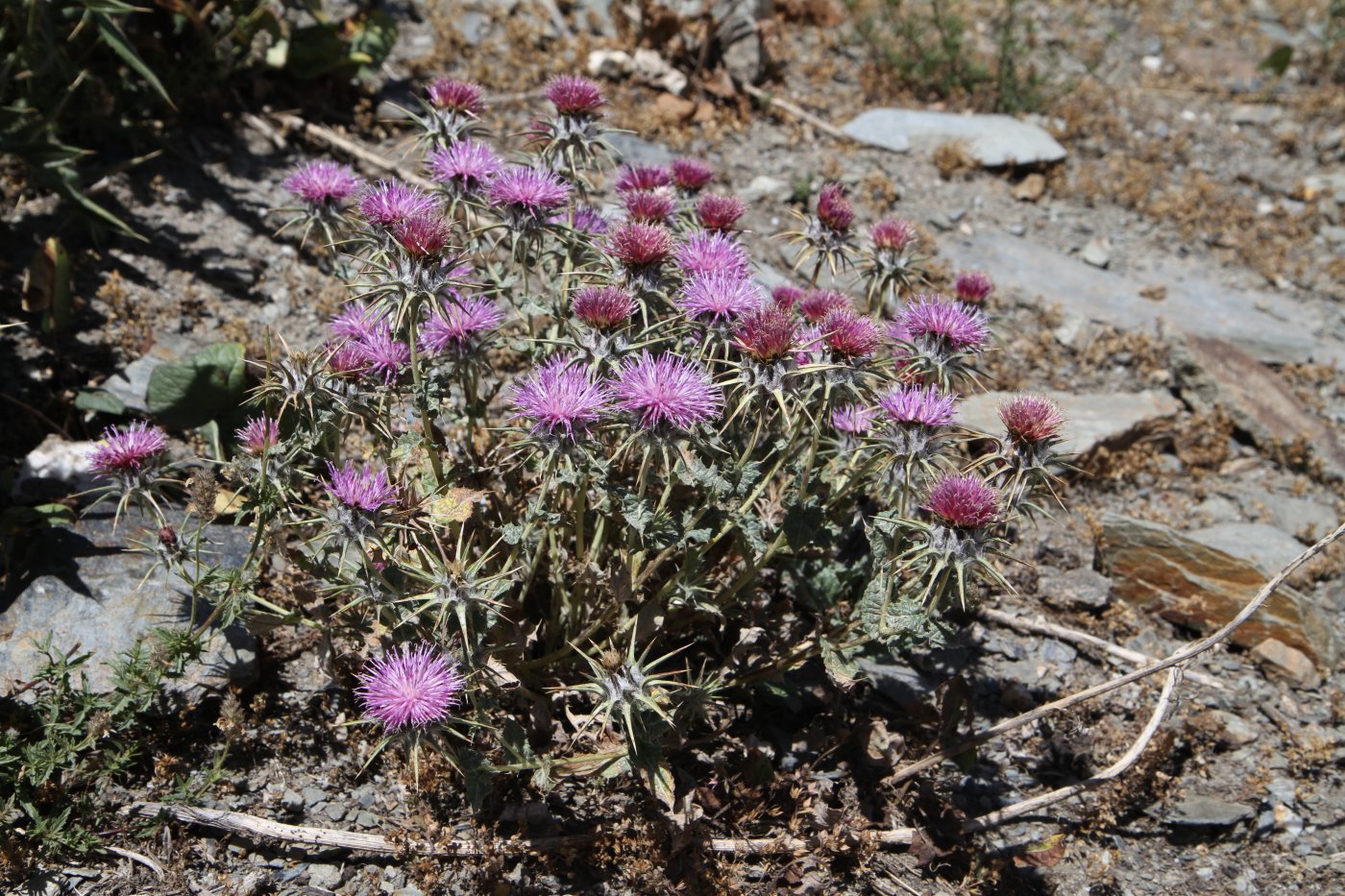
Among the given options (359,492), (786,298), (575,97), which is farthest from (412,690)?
(575,97)

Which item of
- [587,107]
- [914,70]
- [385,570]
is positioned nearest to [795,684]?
[385,570]

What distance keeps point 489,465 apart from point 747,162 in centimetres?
457

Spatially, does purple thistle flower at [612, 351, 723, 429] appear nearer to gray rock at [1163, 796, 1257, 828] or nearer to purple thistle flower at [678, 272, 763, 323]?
purple thistle flower at [678, 272, 763, 323]

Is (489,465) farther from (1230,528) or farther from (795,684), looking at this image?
(1230,528)

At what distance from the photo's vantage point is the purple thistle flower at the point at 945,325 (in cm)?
371

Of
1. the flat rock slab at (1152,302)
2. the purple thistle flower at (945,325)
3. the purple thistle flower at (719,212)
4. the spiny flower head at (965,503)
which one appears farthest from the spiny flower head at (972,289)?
the flat rock slab at (1152,302)

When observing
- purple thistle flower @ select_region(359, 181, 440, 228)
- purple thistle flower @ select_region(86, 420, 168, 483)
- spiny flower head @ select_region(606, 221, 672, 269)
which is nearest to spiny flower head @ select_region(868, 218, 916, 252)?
spiny flower head @ select_region(606, 221, 672, 269)

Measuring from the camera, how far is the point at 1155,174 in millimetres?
8742

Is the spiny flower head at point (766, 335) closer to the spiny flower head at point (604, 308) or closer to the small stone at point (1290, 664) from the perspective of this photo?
the spiny flower head at point (604, 308)

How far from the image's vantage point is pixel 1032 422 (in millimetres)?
3383

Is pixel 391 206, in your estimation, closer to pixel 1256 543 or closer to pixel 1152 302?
pixel 1256 543

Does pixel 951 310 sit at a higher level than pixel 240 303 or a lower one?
higher

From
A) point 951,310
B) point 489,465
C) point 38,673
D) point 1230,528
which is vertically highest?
point 951,310

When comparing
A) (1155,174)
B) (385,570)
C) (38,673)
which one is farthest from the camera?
(1155,174)
